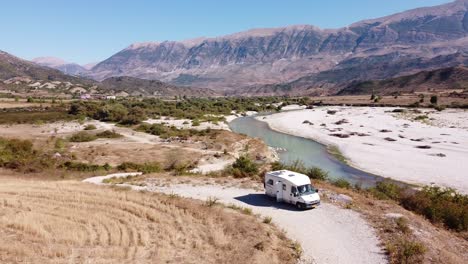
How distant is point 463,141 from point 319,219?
49.8 meters

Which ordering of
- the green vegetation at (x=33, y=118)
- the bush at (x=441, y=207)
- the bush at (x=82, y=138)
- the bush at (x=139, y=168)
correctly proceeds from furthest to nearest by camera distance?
the green vegetation at (x=33, y=118), the bush at (x=82, y=138), the bush at (x=139, y=168), the bush at (x=441, y=207)

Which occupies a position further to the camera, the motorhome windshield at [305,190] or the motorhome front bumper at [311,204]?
the motorhome windshield at [305,190]

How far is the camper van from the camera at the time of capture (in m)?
22.8

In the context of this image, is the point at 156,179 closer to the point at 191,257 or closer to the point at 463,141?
the point at 191,257

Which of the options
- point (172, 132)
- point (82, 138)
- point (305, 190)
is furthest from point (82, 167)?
point (172, 132)

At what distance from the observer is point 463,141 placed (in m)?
59.0

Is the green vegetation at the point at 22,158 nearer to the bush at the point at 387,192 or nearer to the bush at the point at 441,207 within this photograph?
the bush at the point at 387,192

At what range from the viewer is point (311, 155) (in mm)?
56188

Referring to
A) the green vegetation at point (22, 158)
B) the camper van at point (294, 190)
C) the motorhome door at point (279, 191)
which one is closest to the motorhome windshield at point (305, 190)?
the camper van at point (294, 190)

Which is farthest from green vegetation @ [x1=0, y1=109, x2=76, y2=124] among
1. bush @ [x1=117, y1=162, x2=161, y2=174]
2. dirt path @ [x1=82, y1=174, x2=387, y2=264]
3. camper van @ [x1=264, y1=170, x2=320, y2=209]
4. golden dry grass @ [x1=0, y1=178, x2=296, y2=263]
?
camper van @ [x1=264, y1=170, x2=320, y2=209]

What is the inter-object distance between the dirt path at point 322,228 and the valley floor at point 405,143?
67.3ft

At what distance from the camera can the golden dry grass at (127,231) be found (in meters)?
16.1

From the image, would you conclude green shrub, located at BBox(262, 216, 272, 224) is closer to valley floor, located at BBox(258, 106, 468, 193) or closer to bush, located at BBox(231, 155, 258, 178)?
bush, located at BBox(231, 155, 258, 178)

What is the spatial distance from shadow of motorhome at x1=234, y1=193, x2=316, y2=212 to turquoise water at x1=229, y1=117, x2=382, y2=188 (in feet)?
50.2
